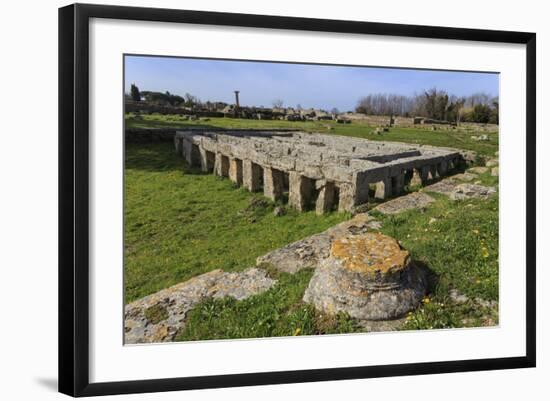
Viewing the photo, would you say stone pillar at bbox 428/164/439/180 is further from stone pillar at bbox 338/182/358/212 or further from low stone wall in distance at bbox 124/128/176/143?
low stone wall in distance at bbox 124/128/176/143

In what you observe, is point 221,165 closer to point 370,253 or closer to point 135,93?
point 135,93

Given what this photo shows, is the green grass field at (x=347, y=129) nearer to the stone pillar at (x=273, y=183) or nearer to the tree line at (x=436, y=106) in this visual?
the tree line at (x=436, y=106)

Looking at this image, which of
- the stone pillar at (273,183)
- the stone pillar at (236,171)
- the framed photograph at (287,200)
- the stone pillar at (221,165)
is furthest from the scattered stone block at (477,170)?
the stone pillar at (221,165)

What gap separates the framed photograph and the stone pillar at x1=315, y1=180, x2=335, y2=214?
0.08 ft

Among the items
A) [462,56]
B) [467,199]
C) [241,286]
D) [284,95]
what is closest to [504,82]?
[462,56]

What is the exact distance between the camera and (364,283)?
6.68 m

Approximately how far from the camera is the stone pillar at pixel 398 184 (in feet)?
24.7

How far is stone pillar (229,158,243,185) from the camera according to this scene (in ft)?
23.7

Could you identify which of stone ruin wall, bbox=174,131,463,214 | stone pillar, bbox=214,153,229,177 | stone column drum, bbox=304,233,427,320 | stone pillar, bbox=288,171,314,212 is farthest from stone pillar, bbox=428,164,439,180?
stone pillar, bbox=214,153,229,177

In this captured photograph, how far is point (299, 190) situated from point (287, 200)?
0.19m

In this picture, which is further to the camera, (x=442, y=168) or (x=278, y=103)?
(x=442, y=168)

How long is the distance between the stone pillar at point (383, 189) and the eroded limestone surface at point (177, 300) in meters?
1.72

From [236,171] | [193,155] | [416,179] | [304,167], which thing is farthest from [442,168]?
[193,155]

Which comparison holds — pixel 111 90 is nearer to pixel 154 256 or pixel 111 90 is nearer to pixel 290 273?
pixel 154 256
